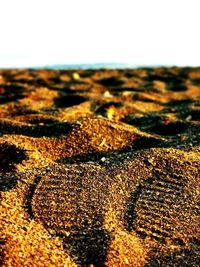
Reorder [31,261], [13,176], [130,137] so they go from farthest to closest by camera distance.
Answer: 1. [130,137]
2. [13,176]
3. [31,261]

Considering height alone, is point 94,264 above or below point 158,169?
below

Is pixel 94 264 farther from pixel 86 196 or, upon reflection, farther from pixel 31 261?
pixel 86 196

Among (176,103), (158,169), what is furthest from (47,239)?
(176,103)

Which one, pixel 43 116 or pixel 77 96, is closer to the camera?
pixel 43 116

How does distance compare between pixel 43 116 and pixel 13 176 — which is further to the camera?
pixel 43 116

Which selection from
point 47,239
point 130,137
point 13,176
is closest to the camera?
point 47,239

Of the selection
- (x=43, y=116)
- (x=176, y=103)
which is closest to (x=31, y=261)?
(x=43, y=116)

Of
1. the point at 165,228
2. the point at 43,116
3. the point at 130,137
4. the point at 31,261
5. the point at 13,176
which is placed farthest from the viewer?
the point at 43,116

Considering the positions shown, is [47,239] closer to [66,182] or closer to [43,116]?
[66,182]

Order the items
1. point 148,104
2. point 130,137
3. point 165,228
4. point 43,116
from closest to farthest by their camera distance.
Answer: point 165,228 → point 130,137 → point 43,116 → point 148,104
